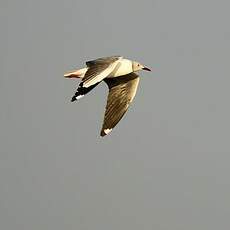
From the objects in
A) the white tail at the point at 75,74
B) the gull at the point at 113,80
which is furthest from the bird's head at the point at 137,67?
the white tail at the point at 75,74

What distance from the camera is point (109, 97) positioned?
36.1ft

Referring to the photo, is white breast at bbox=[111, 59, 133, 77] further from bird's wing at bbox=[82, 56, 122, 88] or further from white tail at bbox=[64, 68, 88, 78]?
white tail at bbox=[64, 68, 88, 78]

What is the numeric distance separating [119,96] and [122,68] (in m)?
0.74

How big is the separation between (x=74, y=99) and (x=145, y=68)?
341cm

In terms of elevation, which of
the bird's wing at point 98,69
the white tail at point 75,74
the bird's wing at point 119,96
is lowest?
the bird's wing at point 119,96

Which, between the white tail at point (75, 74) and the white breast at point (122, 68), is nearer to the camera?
the white tail at point (75, 74)

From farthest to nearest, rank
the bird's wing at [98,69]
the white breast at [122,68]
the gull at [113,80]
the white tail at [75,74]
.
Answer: the white breast at [122,68]
the white tail at [75,74]
the gull at [113,80]
the bird's wing at [98,69]

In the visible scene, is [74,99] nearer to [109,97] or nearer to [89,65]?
[89,65]

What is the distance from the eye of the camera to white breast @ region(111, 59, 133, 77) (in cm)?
1043

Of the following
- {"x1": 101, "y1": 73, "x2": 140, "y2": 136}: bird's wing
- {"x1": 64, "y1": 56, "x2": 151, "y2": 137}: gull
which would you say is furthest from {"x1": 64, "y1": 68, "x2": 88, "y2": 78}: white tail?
{"x1": 101, "y1": 73, "x2": 140, "y2": 136}: bird's wing

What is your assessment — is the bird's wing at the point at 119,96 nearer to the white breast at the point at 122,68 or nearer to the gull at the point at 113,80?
the gull at the point at 113,80

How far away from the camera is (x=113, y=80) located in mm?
11234

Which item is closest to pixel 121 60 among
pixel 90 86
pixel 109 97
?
pixel 109 97

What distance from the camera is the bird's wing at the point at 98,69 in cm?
871
